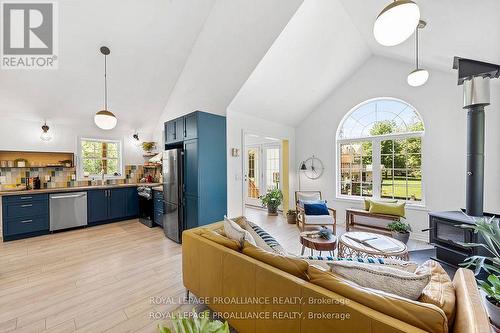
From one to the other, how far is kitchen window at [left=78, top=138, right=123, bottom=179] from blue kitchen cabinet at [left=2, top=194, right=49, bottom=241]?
113 centimetres

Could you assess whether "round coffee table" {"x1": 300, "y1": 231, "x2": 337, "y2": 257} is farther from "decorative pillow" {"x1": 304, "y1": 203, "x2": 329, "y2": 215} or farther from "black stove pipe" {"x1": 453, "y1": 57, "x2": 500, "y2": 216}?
"black stove pipe" {"x1": 453, "y1": 57, "x2": 500, "y2": 216}

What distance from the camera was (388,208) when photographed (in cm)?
408

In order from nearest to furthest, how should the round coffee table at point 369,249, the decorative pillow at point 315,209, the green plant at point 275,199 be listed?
the round coffee table at point 369,249 → the decorative pillow at point 315,209 → the green plant at point 275,199

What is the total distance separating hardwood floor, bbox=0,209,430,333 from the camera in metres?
1.97

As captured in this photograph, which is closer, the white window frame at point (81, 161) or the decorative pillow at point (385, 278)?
the decorative pillow at point (385, 278)

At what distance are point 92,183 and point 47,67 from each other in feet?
9.05

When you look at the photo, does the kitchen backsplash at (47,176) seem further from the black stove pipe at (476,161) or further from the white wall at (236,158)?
the black stove pipe at (476,161)

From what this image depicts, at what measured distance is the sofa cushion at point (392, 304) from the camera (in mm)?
913

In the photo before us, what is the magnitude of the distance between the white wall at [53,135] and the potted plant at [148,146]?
31 cm

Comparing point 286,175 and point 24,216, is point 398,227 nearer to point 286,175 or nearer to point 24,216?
point 286,175

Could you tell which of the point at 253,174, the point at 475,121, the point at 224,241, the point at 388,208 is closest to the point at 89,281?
the point at 224,241

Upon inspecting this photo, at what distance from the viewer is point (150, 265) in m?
3.03

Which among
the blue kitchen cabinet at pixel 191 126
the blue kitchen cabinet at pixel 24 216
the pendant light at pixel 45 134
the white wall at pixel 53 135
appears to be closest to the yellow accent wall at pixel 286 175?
the blue kitchen cabinet at pixel 191 126

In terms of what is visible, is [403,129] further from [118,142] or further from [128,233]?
[118,142]
